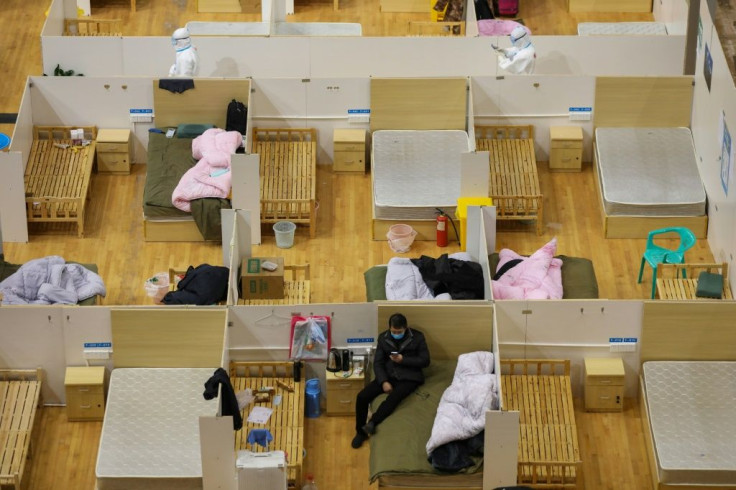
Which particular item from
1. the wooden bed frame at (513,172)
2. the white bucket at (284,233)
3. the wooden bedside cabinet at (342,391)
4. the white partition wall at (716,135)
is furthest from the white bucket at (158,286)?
the white partition wall at (716,135)

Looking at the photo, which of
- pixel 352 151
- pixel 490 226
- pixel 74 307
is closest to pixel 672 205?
pixel 490 226

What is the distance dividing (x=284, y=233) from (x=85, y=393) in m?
2.85

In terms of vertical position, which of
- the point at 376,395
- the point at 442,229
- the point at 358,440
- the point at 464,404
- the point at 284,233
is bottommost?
the point at 358,440

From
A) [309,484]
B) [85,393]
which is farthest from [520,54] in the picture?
[85,393]

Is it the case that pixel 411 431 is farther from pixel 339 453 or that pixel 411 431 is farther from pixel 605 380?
pixel 605 380

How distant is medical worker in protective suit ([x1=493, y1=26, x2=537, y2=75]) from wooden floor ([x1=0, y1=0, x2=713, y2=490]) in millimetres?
1004

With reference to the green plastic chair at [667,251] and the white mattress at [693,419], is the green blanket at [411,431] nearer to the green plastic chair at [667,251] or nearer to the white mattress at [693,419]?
the white mattress at [693,419]

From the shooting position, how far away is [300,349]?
1311cm

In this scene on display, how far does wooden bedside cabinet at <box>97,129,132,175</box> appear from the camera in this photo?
1605 cm

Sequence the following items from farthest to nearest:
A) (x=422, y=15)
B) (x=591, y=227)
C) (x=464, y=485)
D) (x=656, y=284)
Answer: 1. (x=422, y=15)
2. (x=591, y=227)
3. (x=656, y=284)
4. (x=464, y=485)

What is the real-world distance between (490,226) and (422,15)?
16.9 feet

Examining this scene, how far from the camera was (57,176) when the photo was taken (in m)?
15.6

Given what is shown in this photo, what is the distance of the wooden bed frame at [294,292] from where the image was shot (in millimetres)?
13966

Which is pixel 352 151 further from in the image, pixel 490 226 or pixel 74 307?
pixel 74 307
